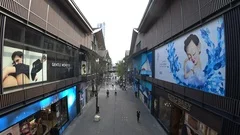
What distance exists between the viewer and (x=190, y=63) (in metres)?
12.5

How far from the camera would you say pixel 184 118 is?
13.6 m

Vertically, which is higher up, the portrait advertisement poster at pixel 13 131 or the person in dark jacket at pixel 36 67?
the person in dark jacket at pixel 36 67

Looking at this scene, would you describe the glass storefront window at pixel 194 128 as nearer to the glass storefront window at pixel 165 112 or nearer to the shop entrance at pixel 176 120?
the shop entrance at pixel 176 120

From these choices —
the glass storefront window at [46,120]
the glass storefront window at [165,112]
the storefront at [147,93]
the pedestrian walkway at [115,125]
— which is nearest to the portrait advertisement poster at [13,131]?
the glass storefront window at [46,120]

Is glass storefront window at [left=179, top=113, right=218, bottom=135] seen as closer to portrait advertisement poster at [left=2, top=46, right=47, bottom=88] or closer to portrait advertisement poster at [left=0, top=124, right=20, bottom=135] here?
portrait advertisement poster at [left=0, top=124, right=20, bottom=135]

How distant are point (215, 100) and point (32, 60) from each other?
1044cm

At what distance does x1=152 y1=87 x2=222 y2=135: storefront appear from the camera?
9508 mm

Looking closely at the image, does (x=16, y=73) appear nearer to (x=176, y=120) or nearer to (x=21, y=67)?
(x=21, y=67)

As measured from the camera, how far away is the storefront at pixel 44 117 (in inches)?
376

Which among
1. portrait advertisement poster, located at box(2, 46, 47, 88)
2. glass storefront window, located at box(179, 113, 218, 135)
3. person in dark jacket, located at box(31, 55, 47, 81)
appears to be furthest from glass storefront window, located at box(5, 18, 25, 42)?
glass storefront window, located at box(179, 113, 218, 135)

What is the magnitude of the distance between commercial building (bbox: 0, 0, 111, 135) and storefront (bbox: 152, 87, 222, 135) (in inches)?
375

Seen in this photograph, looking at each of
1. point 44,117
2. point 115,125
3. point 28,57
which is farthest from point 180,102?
point 28,57

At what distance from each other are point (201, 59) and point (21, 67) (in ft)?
32.6

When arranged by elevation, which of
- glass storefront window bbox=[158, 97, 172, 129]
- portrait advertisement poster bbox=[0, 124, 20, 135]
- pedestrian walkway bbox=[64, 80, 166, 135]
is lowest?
pedestrian walkway bbox=[64, 80, 166, 135]
